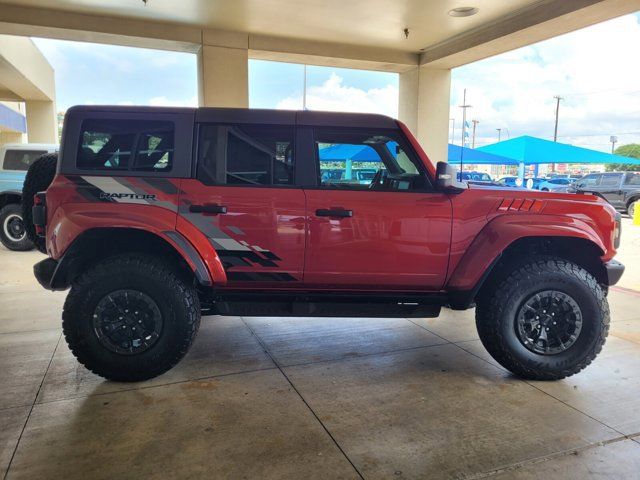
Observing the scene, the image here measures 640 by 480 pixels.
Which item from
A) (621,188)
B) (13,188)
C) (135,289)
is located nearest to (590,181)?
(621,188)

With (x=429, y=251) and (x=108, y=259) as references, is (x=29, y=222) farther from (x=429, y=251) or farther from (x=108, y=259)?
(x=429, y=251)

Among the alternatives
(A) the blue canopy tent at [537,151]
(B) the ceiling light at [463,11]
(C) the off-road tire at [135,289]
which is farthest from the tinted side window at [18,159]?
(A) the blue canopy tent at [537,151]

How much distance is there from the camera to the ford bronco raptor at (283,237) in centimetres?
329

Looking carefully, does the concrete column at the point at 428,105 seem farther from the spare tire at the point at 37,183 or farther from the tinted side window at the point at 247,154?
the spare tire at the point at 37,183

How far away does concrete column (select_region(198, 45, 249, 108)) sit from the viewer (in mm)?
8320

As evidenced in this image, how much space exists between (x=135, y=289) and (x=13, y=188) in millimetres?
6678

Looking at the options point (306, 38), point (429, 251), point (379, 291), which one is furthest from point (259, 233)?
point (306, 38)

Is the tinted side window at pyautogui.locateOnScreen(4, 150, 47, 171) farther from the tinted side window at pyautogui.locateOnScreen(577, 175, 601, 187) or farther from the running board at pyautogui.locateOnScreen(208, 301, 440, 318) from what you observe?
the tinted side window at pyautogui.locateOnScreen(577, 175, 601, 187)

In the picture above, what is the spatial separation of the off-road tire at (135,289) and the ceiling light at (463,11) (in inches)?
249

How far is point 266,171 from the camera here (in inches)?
136

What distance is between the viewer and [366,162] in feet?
12.0

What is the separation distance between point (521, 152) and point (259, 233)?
10.9 metres

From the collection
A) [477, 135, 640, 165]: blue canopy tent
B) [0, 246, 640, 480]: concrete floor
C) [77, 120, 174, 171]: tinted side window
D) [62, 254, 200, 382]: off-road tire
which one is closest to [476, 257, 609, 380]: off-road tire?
[0, 246, 640, 480]: concrete floor

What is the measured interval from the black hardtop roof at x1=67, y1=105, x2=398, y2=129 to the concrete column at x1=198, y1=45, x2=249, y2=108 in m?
5.19
